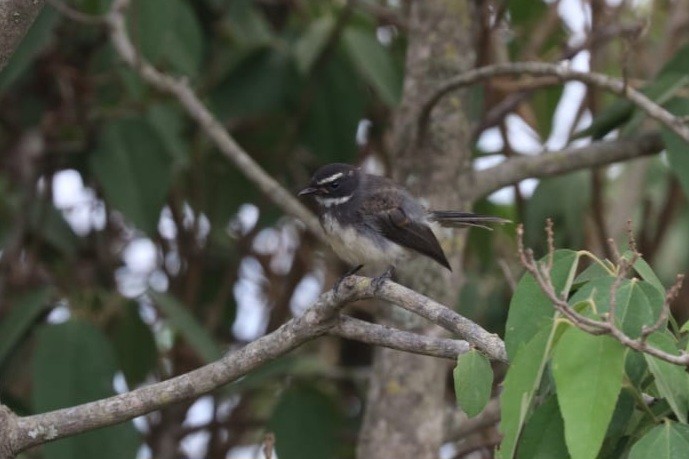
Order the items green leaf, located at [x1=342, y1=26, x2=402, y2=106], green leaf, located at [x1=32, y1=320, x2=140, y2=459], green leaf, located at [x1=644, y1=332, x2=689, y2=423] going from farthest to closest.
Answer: green leaf, located at [x1=342, y1=26, x2=402, y2=106]
green leaf, located at [x1=32, y1=320, x2=140, y2=459]
green leaf, located at [x1=644, y1=332, x2=689, y2=423]

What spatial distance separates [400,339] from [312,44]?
110 inches

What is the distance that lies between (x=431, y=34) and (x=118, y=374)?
183 centimetres

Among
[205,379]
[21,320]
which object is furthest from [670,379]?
[21,320]

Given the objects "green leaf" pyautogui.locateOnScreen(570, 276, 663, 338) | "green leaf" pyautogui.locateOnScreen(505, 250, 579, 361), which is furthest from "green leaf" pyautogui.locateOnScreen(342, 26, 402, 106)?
"green leaf" pyautogui.locateOnScreen(570, 276, 663, 338)

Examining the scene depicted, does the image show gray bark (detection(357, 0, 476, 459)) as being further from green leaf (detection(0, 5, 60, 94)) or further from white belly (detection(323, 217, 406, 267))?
green leaf (detection(0, 5, 60, 94))

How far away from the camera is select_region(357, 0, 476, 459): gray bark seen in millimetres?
4547

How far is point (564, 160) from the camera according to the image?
497cm

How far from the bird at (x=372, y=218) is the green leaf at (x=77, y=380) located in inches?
39.0

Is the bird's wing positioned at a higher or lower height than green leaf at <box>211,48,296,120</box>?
higher

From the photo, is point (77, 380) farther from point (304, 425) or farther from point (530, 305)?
point (530, 305)

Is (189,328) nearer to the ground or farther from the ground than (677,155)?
nearer to the ground

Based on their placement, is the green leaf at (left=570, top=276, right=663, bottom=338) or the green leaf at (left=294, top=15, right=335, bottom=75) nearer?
the green leaf at (left=570, top=276, right=663, bottom=338)

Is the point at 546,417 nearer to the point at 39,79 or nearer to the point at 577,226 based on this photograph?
the point at 577,226

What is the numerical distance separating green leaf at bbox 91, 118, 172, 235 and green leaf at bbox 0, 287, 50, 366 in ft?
1.76
